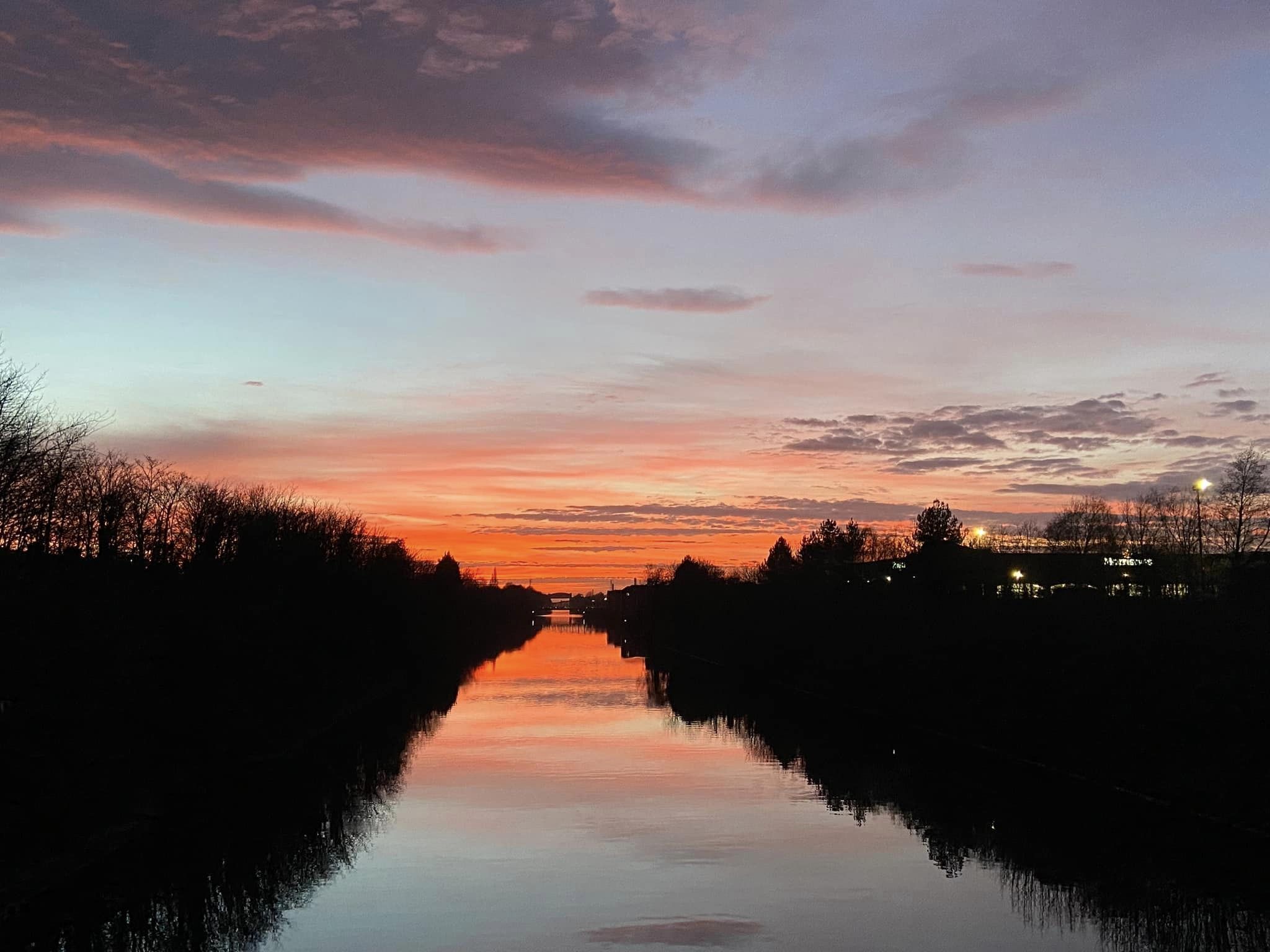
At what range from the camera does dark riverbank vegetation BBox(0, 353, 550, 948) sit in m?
23.1

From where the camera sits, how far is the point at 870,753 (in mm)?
41406

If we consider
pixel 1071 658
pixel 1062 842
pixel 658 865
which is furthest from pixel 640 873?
pixel 1071 658

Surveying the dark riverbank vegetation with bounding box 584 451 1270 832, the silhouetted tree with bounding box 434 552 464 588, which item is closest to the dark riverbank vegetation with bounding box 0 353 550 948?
the dark riverbank vegetation with bounding box 584 451 1270 832

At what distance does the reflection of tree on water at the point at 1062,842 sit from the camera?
19141 mm

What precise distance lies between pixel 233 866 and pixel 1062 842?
56.1 feet

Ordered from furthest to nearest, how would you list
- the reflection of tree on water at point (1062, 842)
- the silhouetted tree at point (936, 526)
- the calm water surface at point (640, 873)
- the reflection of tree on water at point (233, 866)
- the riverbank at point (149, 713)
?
the silhouetted tree at point (936, 526), the riverbank at point (149, 713), the reflection of tree on water at point (1062, 842), the reflection of tree on water at point (233, 866), the calm water surface at point (640, 873)

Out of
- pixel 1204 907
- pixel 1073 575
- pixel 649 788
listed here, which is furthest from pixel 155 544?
pixel 1073 575

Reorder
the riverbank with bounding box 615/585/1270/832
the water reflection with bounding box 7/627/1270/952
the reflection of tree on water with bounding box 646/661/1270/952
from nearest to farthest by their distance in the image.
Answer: the water reflection with bounding box 7/627/1270/952 → the reflection of tree on water with bounding box 646/661/1270/952 → the riverbank with bounding box 615/585/1270/832

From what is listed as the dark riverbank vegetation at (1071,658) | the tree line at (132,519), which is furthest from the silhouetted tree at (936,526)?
the tree line at (132,519)

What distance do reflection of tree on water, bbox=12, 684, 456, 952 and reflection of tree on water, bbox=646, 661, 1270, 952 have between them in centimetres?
1225

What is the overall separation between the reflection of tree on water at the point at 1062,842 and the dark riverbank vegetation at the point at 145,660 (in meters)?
13.4

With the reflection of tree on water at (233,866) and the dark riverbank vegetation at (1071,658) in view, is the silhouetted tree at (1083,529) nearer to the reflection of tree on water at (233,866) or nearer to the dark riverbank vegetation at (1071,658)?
the dark riverbank vegetation at (1071,658)

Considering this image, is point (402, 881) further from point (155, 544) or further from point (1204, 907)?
point (155, 544)

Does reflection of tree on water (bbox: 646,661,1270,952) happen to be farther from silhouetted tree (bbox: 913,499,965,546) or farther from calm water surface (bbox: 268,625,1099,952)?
silhouetted tree (bbox: 913,499,965,546)
